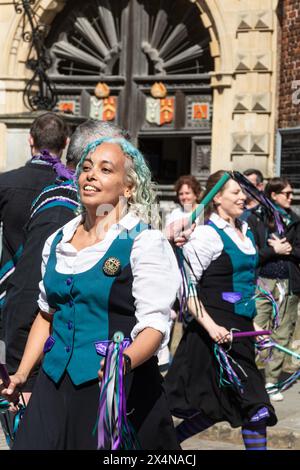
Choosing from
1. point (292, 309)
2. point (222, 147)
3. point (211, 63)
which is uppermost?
point (211, 63)

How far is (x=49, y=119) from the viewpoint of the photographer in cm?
586

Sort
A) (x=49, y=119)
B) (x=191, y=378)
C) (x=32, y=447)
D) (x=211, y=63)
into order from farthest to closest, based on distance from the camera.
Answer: (x=211, y=63) < (x=191, y=378) < (x=49, y=119) < (x=32, y=447)

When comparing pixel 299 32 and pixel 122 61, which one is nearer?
pixel 299 32

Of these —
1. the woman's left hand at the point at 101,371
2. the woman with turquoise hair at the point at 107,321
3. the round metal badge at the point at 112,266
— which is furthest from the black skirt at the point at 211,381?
the woman's left hand at the point at 101,371

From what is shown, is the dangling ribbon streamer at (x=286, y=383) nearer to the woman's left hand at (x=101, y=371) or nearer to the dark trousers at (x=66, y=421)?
the dark trousers at (x=66, y=421)

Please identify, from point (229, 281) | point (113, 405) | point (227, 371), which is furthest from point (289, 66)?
point (113, 405)

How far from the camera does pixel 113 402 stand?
4.00 metres

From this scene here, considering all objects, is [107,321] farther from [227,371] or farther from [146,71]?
[146,71]

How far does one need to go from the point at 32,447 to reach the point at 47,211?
143 cm

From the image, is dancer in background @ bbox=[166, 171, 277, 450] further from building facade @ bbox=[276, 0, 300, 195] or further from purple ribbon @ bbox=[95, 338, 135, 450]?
building facade @ bbox=[276, 0, 300, 195]

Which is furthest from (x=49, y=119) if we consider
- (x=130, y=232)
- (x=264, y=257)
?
(x=264, y=257)

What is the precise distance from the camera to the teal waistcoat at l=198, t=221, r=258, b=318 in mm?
6988

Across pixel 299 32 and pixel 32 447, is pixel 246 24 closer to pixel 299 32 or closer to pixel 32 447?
pixel 299 32

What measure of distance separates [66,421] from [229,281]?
9.80ft
